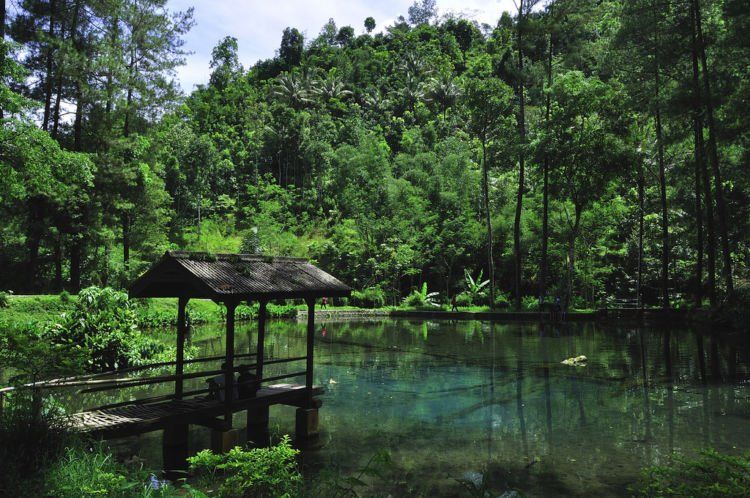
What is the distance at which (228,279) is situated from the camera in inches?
313

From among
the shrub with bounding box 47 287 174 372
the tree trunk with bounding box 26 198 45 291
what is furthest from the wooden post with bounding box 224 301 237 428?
the tree trunk with bounding box 26 198 45 291

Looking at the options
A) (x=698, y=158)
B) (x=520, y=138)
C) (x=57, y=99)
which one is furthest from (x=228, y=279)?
(x=520, y=138)

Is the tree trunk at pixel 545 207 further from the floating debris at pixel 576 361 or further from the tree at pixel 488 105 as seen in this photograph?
the floating debris at pixel 576 361

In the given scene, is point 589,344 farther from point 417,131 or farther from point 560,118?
point 417,131

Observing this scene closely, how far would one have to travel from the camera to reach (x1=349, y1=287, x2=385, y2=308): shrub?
3772 centimetres

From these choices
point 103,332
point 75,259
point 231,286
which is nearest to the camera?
point 231,286

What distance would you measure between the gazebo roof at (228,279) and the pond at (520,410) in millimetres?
2542

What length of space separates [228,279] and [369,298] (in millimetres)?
30055

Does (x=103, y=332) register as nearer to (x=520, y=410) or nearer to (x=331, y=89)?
(x=520, y=410)

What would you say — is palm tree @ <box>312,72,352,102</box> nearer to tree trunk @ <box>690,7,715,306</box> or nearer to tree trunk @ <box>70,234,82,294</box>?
tree trunk @ <box>70,234,82,294</box>

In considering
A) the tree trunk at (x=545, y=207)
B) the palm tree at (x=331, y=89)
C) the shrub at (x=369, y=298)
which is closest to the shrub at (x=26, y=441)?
the tree trunk at (x=545, y=207)

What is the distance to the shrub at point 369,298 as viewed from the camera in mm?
37719

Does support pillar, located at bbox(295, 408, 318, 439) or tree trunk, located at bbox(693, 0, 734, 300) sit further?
tree trunk, located at bbox(693, 0, 734, 300)

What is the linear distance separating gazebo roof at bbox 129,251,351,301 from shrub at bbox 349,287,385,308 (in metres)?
28.1
